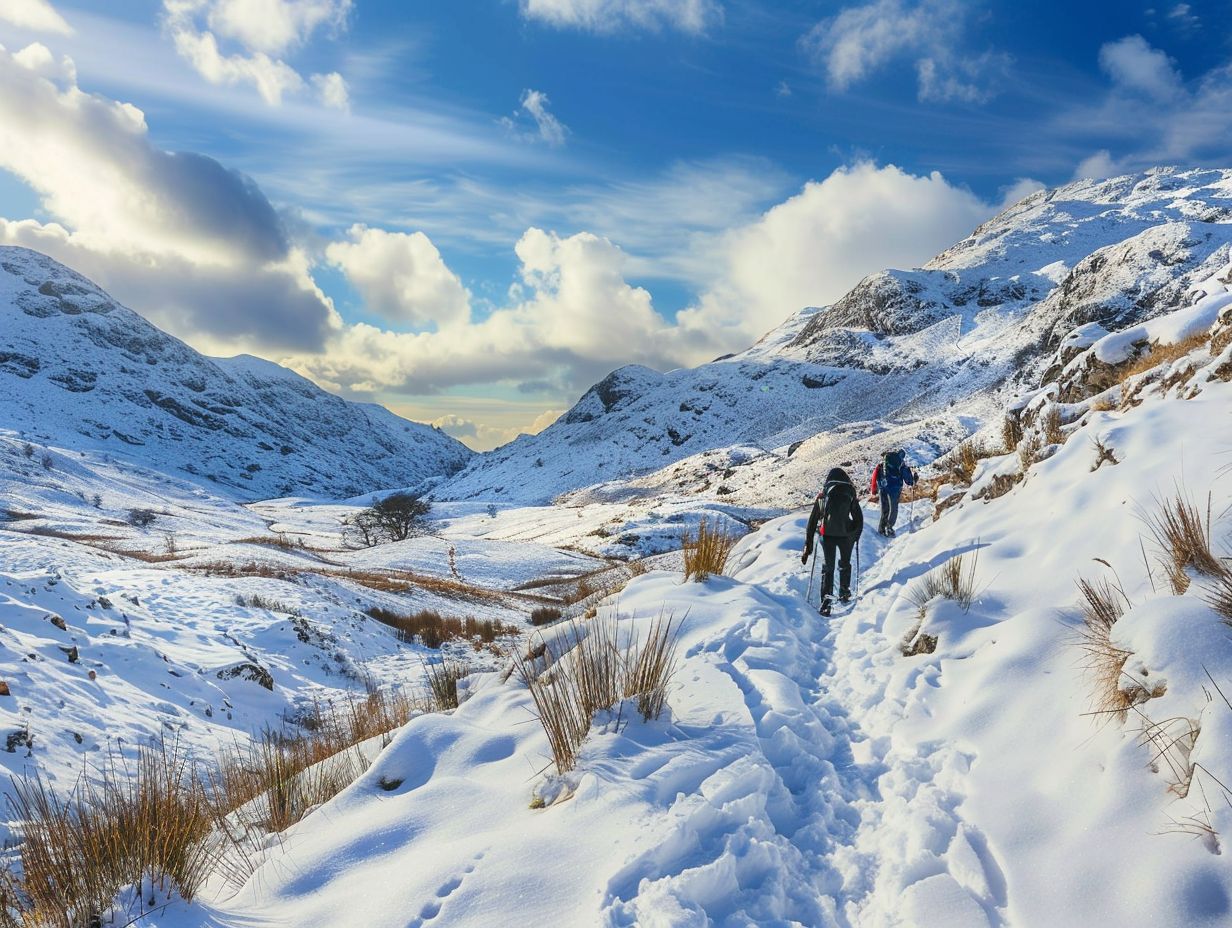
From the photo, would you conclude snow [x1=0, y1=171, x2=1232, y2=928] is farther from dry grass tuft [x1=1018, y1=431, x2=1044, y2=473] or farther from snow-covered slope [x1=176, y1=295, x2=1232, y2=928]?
dry grass tuft [x1=1018, y1=431, x2=1044, y2=473]

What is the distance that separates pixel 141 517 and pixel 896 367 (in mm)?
90992

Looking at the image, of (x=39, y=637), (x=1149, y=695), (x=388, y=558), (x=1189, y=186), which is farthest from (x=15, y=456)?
(x=1189, y=186)

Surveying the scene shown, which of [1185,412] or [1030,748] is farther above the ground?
[1185,412]

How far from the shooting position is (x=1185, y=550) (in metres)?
3.34

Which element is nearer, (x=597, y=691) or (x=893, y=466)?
(x=597, y=691)

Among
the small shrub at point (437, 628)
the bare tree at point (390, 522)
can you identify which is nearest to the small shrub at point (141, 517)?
the bare tree at point (390, 522)

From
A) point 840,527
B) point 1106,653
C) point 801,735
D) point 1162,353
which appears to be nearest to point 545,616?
point 840,527

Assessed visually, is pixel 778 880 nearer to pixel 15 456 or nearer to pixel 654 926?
pixel 654 926

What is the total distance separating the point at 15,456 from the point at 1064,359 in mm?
76811

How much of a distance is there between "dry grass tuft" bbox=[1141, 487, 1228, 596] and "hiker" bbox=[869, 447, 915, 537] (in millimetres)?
8323

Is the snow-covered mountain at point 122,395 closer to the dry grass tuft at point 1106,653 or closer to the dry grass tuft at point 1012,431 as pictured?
the dry grass tuft at point 1012,431

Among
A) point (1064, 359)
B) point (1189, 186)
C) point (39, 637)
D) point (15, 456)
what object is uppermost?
point (1189, 186)

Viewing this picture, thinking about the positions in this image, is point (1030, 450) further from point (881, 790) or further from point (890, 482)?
point (881, 790)

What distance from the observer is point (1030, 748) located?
10.1 ft
